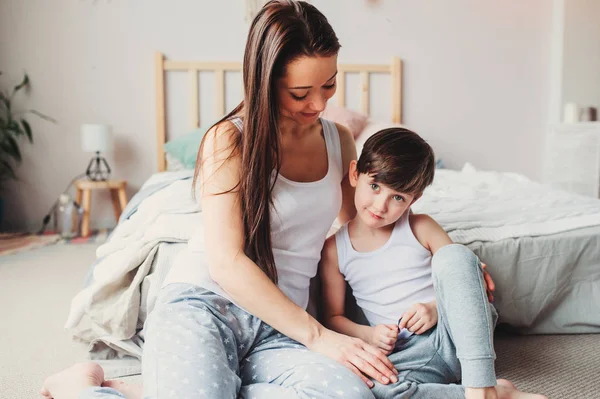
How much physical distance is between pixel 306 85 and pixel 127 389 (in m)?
0.66

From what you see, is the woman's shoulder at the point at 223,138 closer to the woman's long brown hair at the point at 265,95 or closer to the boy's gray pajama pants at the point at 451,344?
the woman's long brown hair at the point at 265,95

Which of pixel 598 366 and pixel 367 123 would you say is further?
pixel 367 123

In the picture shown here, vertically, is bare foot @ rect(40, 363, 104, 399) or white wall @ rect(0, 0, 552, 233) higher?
white wall @ rect(0, 0, 552, 233)

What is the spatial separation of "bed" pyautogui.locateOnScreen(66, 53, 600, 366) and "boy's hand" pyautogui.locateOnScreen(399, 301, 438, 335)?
26cm

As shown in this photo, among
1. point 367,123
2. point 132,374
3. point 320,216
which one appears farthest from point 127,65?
point 320,216

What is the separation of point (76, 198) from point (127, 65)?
863 mm

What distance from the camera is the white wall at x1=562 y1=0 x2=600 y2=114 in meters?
3.66

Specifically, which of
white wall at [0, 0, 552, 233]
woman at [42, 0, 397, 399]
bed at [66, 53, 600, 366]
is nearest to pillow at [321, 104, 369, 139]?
white wall at [0, 0, 552, 233]

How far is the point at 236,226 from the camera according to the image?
963 millimetres

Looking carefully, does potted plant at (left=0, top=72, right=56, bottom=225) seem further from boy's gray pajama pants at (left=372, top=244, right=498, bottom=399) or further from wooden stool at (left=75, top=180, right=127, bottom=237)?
boy's gray pajama pants at (left=372, top=244, right=498, bottom=399)

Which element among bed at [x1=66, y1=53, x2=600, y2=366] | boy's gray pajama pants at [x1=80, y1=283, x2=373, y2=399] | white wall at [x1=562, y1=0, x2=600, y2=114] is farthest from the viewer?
white wall at [x1=562, y1=0, x2=600, y2=114]

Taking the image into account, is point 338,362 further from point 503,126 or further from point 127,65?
point 503,126

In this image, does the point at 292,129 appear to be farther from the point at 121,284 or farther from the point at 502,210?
the point at 502,210

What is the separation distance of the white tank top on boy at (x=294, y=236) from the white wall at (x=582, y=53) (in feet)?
10.6
